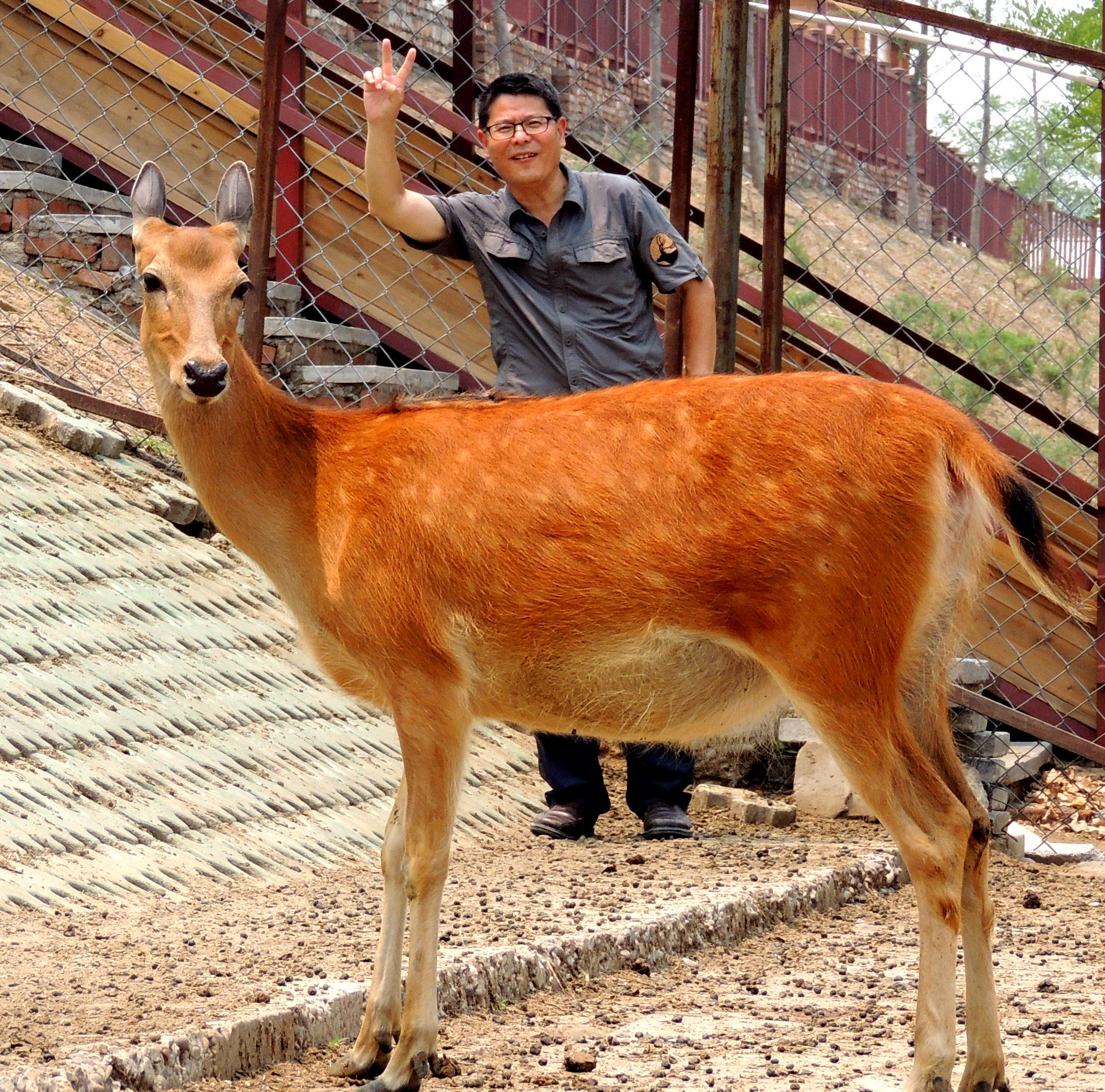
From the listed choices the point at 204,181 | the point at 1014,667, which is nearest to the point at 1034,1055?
the point at 1014,667

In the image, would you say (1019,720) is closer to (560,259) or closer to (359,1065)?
(560,259)

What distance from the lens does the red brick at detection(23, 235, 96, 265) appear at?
919 cm

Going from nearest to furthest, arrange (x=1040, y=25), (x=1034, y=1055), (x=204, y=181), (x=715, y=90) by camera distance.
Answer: (x=1034, y=1055) → (x=715, y=90) → (x=204, y=181) → (x=1040, y=25)

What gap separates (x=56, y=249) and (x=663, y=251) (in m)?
4.73

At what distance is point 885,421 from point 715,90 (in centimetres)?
301

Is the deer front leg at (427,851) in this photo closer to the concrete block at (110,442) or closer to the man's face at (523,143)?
the man's face at (523,143)

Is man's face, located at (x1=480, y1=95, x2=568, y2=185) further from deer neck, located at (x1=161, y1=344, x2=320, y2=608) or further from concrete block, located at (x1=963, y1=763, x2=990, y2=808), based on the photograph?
concrete block, located at (x1=963, y1=763, x2=990, y2=808)

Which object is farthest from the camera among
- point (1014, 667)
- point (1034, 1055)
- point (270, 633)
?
point (1014, 667)

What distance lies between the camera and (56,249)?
920 cm

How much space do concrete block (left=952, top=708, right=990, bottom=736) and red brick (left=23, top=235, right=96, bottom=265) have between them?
5.58m

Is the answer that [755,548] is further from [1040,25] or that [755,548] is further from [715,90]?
[1040,25]

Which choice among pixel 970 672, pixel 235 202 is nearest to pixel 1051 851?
pixel 970 672

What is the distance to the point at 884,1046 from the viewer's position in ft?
14.2

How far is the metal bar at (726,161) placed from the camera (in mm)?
6660
